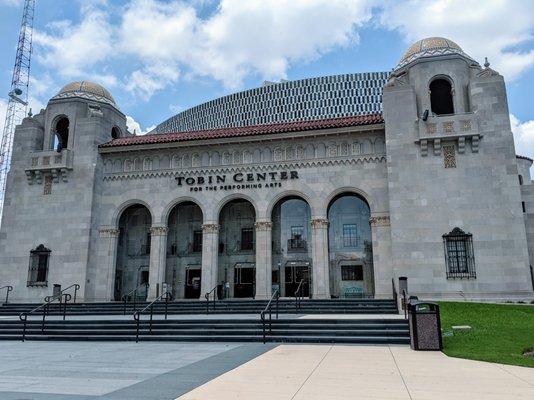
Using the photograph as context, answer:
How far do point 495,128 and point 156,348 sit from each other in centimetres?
2038

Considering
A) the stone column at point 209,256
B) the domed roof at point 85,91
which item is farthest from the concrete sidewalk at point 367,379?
the domed roof at point 85,91

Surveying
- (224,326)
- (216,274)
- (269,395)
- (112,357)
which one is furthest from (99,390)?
(216,274)

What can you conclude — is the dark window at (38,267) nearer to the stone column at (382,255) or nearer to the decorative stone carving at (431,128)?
the stone column at (382,255)

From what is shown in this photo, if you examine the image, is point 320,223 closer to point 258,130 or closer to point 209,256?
point 209,256

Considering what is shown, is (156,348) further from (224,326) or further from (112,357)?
(224,326)

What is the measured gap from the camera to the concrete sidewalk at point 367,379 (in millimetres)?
6922

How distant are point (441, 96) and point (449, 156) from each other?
4265mm

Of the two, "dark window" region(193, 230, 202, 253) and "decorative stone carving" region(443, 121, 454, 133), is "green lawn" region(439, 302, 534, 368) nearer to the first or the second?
"decorative stone carving" region(443, 121, 454, 133)

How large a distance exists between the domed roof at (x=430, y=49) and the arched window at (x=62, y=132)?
73.9 ft

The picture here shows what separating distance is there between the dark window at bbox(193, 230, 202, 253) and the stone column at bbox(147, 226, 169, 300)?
2.29 m

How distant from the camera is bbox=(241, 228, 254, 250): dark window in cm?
2946

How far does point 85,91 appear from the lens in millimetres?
32000

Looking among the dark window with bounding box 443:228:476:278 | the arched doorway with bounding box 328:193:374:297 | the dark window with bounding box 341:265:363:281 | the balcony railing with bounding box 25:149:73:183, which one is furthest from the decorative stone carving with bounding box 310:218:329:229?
the balcony railing with bounding box 25:149:73:183

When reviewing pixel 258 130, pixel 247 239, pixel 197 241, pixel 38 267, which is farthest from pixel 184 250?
pixel 258 130
